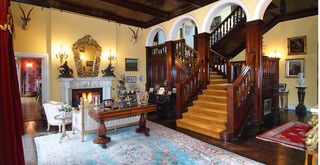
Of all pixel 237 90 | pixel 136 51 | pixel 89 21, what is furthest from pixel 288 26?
pixel 89 21

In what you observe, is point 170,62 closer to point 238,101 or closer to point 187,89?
point 187,89

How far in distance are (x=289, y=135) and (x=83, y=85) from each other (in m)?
6.77

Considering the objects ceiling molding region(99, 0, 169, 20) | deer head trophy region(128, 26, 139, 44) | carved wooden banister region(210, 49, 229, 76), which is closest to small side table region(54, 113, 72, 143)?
Result: ceiling molding region(99, 0, 169, 20)

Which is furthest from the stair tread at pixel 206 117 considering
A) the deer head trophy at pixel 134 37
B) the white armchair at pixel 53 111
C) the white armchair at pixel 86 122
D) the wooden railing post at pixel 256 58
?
the deer head trophy at pixel 134 37

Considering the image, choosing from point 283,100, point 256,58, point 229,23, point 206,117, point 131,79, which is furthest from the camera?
point 131,79

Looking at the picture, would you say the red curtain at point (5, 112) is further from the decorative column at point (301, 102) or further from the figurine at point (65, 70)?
the decorative column at point (301, 102)

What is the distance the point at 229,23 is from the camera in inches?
309

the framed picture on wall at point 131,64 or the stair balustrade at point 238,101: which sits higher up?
the framed picture on wall at point 131,64

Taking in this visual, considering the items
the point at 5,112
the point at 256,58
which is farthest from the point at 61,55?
the point at 256,58

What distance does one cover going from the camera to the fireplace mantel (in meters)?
6.71

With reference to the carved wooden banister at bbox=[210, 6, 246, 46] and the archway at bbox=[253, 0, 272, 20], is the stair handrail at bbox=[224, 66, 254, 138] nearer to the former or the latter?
the archway at bbox=[253, 0, 272, 20]

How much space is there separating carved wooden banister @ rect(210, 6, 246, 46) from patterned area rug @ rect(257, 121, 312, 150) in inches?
165

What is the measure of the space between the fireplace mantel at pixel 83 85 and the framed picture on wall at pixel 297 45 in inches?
300

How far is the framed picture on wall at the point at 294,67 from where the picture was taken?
7.61 metres
